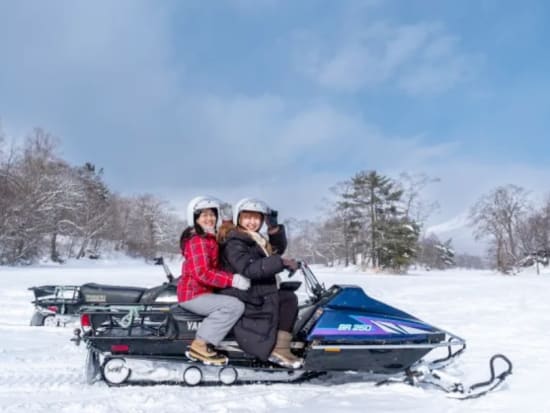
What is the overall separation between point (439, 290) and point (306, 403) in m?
10.7

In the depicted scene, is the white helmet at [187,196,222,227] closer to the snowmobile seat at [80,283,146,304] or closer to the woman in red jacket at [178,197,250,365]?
the woman in red jacket at [178,197,250,365]

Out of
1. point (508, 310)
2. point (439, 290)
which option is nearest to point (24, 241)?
point (439, 290)

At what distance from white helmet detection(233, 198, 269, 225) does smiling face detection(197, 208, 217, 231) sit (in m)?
0.20

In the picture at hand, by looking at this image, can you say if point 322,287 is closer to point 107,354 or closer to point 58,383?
point 107,354

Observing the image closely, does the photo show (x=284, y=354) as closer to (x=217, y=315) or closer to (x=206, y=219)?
(x=217, y=315)

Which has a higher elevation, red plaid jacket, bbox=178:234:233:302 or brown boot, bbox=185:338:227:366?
red plaid jacket, bbox=178:234:233:302

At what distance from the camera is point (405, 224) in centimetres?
3609

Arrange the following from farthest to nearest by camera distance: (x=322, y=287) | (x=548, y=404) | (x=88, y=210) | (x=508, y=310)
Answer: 1. (x=88, y=210)
2. (x=508, y=310)
3. (x=322, y=287)
4. (x=548, y=404)

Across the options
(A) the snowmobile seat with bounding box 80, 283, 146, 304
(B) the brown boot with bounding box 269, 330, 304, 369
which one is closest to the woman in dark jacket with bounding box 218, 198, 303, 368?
(B) the brown boot with bounding box 269, 330, 304, 369

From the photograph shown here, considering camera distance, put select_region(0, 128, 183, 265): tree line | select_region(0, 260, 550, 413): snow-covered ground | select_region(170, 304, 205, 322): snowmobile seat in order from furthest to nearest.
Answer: select_region(0, 128, 183, 265): tree line, select_region(170, 304, 205, 322): snowmobile seat, select_region(0, 260, 550, 413): snow-covered ground

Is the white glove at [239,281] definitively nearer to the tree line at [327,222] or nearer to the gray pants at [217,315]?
the gray pants at [217,315]

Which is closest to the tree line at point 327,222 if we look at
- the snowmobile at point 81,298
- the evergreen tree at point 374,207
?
the evergreen tree at point 374,207

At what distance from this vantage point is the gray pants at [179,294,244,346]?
4086 millimetres

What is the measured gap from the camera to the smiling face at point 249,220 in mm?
4336
